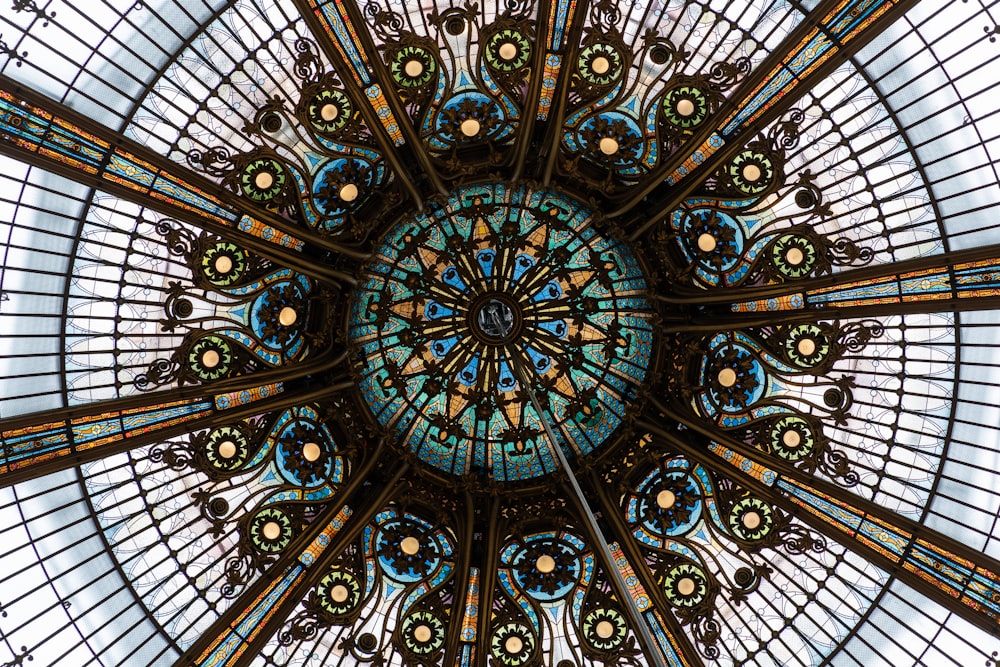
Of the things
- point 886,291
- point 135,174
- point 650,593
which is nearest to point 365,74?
point 135,174

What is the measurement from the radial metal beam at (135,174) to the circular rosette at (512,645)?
9529mm

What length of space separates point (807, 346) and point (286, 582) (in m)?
13.8

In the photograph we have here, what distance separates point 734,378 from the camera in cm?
2234

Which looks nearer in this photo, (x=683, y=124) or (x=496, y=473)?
(x=683, y=124)

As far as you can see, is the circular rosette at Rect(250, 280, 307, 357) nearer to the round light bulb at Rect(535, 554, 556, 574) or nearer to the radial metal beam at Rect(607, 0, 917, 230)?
the radial metal beam at Rect(607, 0, 917, 230)

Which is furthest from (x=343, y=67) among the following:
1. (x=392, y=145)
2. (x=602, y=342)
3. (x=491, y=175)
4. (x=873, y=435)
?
(x=873, y=435)

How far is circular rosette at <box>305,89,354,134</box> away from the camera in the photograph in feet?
67.3

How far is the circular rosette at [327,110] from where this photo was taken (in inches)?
807

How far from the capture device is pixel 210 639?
64.6 feet

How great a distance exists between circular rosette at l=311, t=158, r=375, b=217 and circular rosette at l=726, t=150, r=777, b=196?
8709 millimetres

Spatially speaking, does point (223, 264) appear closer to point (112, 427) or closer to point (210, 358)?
point (210, 358)

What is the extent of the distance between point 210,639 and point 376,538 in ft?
15.5

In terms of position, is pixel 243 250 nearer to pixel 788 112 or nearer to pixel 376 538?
pixel 376 538

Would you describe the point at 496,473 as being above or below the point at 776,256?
below
